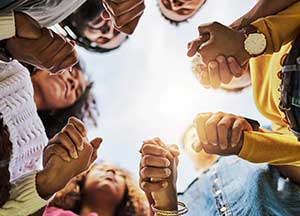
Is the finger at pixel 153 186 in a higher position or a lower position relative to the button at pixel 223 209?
higher

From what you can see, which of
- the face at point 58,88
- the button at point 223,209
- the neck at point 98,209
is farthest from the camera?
the face at point 58,88

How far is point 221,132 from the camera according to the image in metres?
0.74

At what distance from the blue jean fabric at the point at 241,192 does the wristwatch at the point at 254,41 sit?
270mm

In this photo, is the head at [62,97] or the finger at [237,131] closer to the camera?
the finger at [237,131]

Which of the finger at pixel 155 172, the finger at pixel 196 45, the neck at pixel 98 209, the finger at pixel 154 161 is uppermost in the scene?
the finger at pixel 196 45

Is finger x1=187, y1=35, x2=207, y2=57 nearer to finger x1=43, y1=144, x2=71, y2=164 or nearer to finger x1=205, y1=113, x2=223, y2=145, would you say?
finger x1=205, y1=113, x2=223, y2=145

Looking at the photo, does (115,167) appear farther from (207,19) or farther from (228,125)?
(228,125)

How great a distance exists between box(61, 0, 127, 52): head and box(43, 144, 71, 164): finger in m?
0.45

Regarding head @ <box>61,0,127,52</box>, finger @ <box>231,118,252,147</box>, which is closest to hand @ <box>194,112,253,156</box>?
finger @ <box>231,118,252,147</box>

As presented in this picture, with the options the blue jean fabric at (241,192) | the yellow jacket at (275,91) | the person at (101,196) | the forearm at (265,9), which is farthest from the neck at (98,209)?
the forearm at (265,9)

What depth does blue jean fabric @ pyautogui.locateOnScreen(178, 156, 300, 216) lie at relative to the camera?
0.89 metres

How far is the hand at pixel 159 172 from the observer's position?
2.60ft

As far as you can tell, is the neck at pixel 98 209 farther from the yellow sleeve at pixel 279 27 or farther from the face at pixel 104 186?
the yellow sleeve at pixel 279 27

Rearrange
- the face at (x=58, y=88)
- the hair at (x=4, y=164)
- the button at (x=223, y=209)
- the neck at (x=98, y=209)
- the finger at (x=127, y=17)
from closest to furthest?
the hair at (x=4, y=164), the finger at (x=127, y=17), the button at (x=223, y=209), the neck at (x=98, y=209), the face at (x=58, y=88)
